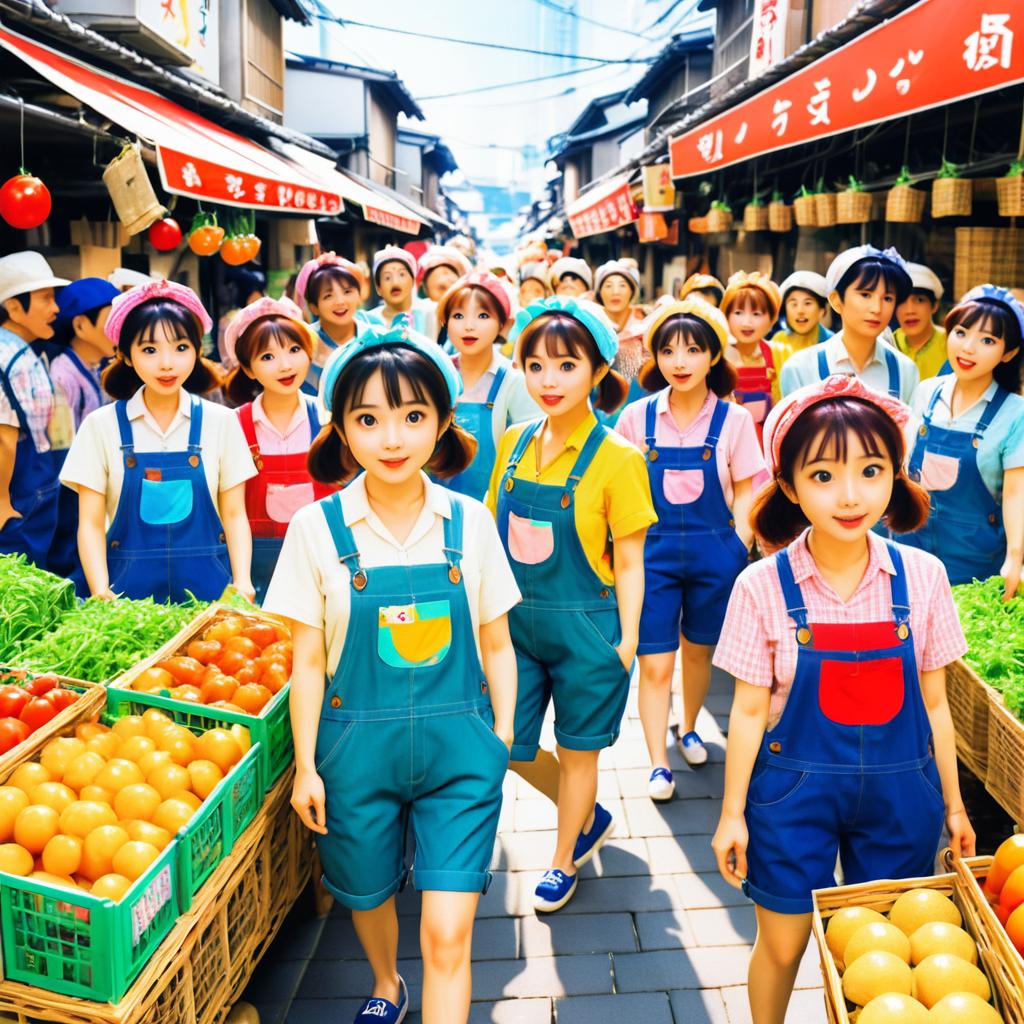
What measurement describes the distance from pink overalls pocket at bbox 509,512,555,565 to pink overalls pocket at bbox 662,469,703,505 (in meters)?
1.18

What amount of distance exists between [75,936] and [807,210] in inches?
350

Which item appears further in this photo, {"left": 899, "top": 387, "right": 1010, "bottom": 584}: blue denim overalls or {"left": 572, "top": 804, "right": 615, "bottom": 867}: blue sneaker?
{"left": 899, "top": 387, "right": 1010, "bottom": 584}: blue denim overalls

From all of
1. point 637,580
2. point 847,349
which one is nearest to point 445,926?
point 637,580

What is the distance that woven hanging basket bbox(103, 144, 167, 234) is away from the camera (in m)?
6.72

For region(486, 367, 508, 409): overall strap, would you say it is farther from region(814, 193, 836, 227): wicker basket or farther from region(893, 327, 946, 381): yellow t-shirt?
region(814, 193, 836, 227): wicker basket

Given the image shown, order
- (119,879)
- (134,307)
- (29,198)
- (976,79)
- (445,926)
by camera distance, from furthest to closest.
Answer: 1. (29,198)
2. (976,79)
3. (134,307)
4. (445,926)
5. (119,879)

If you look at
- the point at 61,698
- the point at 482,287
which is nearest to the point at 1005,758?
the point at 61,698

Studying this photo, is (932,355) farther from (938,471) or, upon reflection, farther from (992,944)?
(992,944)

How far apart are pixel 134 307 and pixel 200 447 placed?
2.15 ft

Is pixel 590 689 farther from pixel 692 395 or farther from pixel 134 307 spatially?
pixel 134 307

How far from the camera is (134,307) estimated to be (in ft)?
14.8

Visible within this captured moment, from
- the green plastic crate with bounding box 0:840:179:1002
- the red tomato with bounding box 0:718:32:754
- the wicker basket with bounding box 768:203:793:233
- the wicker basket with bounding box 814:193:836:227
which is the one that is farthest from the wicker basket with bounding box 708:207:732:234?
the green plastic crate with bounding box 0:840:179:1002

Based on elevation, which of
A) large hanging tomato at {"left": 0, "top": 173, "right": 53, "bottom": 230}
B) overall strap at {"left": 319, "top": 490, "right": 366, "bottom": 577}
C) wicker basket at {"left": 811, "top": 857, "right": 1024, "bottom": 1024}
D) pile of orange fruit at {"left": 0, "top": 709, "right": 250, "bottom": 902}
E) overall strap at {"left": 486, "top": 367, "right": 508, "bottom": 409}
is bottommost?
wicker basket at {"left": 811, "top": 857, "right": 1024, "bottom": 1024}

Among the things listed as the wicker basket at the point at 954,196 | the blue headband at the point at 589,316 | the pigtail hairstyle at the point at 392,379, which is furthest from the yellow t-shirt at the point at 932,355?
the pigtail hairstyle at the point at 392,379
